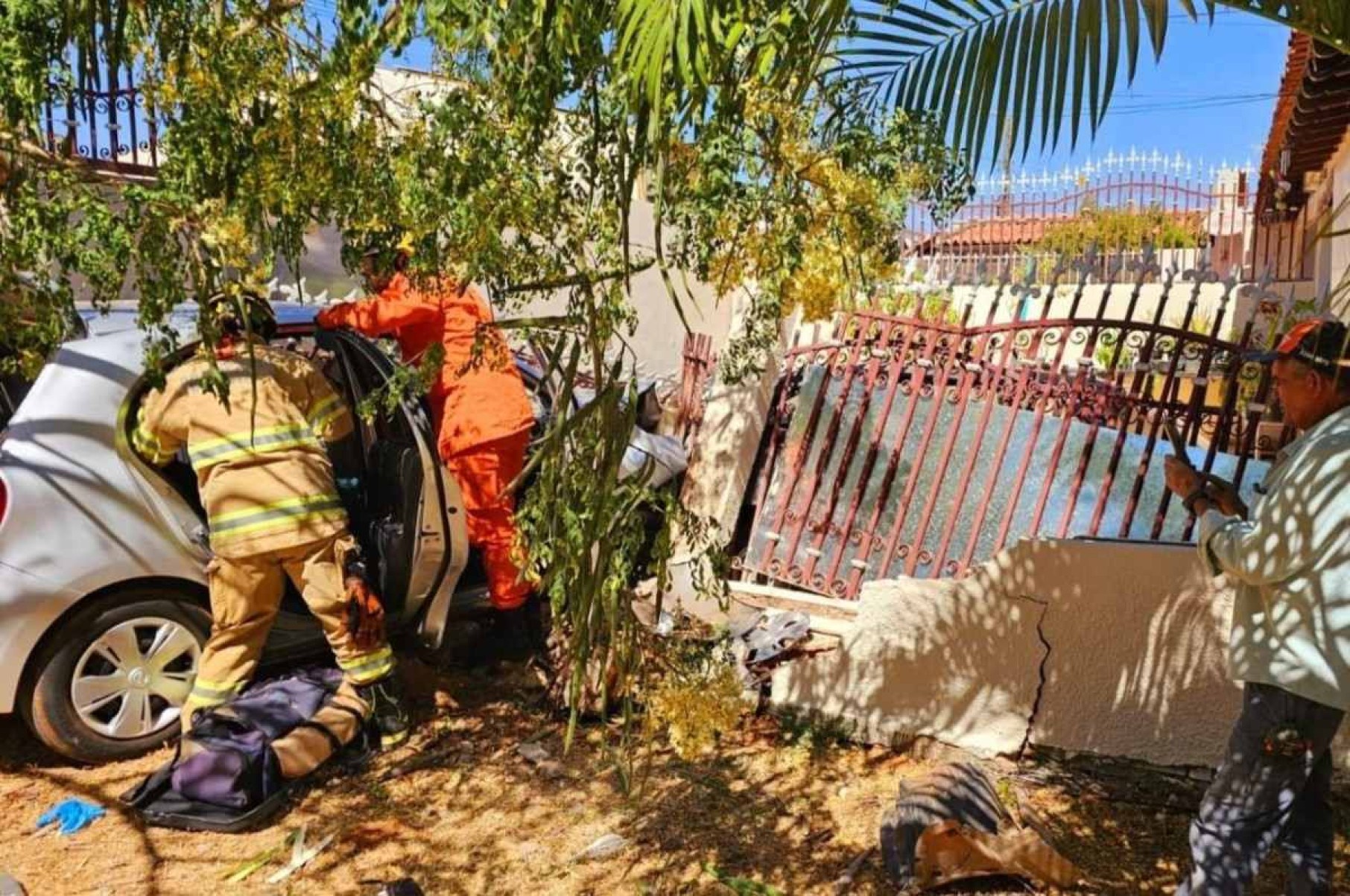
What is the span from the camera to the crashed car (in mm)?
3715

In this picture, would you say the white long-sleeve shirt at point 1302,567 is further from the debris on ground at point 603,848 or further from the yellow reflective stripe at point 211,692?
the yellow reflective stripe at point 211,692

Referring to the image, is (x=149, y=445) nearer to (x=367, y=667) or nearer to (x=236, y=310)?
(x=367, y=667)

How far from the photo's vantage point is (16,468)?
3.70 meters

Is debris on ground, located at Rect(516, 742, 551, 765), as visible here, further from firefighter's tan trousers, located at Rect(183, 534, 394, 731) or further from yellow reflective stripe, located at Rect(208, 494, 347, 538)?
yellow reflective stripe, located at Rect(208, 494, 347, 538)

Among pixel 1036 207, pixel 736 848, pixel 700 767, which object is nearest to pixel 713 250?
pixel 736 848

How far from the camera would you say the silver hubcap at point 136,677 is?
153 inches

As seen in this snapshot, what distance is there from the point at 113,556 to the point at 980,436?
3.60 meters

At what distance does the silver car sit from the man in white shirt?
2922mm

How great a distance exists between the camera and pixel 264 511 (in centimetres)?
390

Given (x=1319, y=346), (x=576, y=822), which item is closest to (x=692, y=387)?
(x=576, y=822)

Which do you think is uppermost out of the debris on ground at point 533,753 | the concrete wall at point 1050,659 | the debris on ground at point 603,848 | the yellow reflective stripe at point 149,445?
the yellow reflective stripe at point 149,445

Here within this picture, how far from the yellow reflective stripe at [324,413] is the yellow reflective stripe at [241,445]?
0.52ft

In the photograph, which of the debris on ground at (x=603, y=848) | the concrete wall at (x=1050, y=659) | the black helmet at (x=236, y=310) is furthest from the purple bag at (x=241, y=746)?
the concrete wall at (x=1050, y=659)

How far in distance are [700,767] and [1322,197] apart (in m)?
8.63
